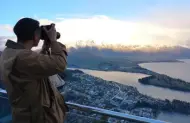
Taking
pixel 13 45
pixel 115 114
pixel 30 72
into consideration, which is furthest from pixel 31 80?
pixel 115 114

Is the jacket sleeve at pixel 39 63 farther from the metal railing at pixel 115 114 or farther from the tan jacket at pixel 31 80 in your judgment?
the metal railing at pixel 115 114

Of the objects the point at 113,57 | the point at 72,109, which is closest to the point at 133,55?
A: the point at 113,57

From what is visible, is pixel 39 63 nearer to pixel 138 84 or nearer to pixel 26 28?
pixel 26 28

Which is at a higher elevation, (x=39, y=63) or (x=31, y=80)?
(x=39, y=63)

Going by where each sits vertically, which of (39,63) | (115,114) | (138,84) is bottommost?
(138,84)

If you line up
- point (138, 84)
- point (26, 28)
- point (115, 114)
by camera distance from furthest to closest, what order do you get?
point (138, 84) → point (115, 114) → point (26, 28)

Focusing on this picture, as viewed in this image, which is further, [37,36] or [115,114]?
[115,114]

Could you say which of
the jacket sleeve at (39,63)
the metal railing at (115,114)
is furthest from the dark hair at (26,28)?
the metal railing at (115,114)

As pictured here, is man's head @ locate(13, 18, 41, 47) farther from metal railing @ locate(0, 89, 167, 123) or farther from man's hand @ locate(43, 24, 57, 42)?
metal railing @ locate(0, 89, 167, 123)
